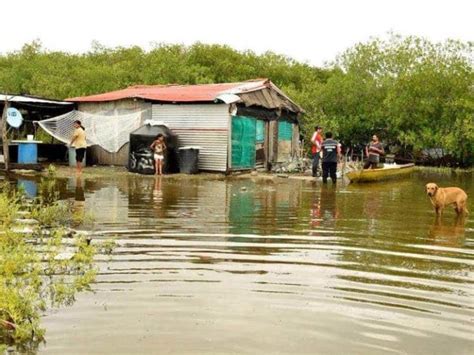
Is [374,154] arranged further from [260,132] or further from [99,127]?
[99,127]

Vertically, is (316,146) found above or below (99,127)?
below

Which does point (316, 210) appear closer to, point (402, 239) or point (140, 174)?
point (402, 239)

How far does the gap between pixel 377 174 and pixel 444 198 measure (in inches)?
320

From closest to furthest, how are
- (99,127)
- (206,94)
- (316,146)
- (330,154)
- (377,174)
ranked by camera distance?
(330,154) < (377,174) < (316,146) < (206,94) < (99,127)

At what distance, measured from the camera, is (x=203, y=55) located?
1674 inches

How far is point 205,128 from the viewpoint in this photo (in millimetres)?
20859

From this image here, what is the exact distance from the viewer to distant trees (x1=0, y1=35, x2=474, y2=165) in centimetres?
3139

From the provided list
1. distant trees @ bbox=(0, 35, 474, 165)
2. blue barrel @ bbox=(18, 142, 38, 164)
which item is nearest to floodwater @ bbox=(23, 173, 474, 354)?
blue barrel @ bbox=(18, 142, 38, 164)

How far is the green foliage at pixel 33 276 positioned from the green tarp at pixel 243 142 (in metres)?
12.4

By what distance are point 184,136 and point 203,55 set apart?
73.2 feet

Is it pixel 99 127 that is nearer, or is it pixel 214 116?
pixel 214 116

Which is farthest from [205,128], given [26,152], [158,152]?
[26,152]

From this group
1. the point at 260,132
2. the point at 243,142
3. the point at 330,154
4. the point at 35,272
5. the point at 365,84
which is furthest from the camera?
the point at 365,84

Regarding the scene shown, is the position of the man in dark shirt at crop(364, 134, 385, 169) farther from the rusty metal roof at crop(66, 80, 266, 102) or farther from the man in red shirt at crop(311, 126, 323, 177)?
the rusty metal roof at crop(66, 80, 266, 102)
